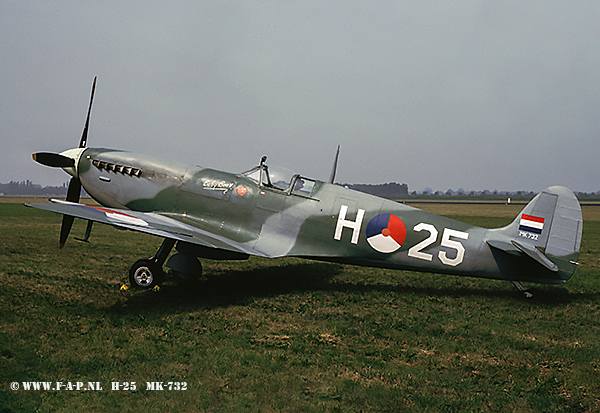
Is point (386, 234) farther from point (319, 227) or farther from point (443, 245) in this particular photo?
point (319, 227)

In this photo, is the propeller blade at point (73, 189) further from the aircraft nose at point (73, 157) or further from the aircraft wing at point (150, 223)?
the aircraft wing at point (150, 223)

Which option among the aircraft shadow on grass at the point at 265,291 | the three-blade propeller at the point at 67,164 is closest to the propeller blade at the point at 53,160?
the three-blade propeller at the point at 67,164

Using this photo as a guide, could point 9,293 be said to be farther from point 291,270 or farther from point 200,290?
point 291,270

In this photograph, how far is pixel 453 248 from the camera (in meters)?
7.08

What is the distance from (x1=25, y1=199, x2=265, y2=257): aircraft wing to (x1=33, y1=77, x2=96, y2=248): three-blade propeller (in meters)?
1.67

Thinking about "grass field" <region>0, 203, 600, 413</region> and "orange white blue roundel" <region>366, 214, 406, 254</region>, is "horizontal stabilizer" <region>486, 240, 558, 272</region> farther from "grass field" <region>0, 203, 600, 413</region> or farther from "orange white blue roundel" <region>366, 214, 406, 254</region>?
"orange white blue roundel" <region>366, 214, 406, 254</region>

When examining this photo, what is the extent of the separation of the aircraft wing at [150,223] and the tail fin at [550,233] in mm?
4605

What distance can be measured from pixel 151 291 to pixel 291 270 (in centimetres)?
384

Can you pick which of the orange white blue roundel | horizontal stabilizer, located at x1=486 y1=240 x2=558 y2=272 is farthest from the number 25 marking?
horizontal stabilizer, located at x1=486 y1=240 x2=558 y2=272

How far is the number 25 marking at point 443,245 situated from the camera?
7055 millimetres

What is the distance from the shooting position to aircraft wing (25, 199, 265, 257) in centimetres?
582

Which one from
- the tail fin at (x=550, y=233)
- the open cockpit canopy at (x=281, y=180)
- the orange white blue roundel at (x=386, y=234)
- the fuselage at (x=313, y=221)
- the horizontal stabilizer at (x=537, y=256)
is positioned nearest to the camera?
the horizontal stabilizer at (x=537, y=256)

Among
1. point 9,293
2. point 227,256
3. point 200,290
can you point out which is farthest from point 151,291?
point 9,293

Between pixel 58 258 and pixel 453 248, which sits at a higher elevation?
pixel 453 248
